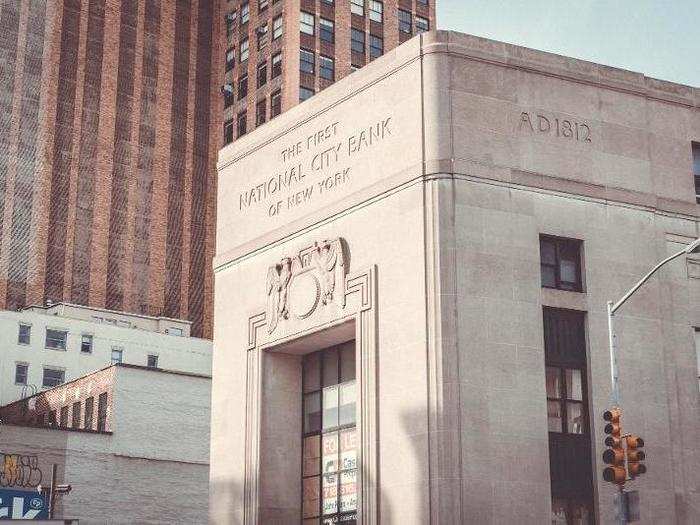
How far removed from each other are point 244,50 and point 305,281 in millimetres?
66335

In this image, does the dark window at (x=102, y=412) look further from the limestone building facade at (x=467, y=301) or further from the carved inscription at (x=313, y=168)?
the carved inscription at (x=313, y=168)

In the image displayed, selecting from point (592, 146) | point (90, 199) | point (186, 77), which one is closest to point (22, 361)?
point (90, 199)

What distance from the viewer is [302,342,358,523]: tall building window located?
1531 inches

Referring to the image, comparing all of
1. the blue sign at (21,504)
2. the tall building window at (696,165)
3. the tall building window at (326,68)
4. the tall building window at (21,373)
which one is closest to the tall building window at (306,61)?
the tall building window at (326,68)

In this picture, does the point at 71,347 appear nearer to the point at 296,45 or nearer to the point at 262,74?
the point at 262,74

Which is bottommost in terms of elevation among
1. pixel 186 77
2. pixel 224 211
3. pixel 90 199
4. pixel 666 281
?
pixel 666 281

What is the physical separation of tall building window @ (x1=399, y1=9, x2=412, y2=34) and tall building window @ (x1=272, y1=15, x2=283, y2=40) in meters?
10.8

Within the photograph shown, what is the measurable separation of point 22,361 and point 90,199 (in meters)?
18.2

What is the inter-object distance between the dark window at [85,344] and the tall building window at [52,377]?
2130 mm

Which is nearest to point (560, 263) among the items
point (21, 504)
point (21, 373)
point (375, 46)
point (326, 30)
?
point (21, 504)

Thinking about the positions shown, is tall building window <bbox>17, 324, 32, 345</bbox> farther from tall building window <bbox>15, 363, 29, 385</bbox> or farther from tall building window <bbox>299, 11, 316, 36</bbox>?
tall building window <bbox>299, 11, 316, 36</bbox>

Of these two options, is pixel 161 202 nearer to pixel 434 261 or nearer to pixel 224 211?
pixel 224 211

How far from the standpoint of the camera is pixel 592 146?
125 ft

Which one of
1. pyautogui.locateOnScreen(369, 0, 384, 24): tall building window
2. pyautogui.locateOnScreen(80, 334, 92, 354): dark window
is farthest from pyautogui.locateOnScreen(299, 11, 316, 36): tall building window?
pyautogui.locateOnScreen(80, 334, 92, 354): dark window
